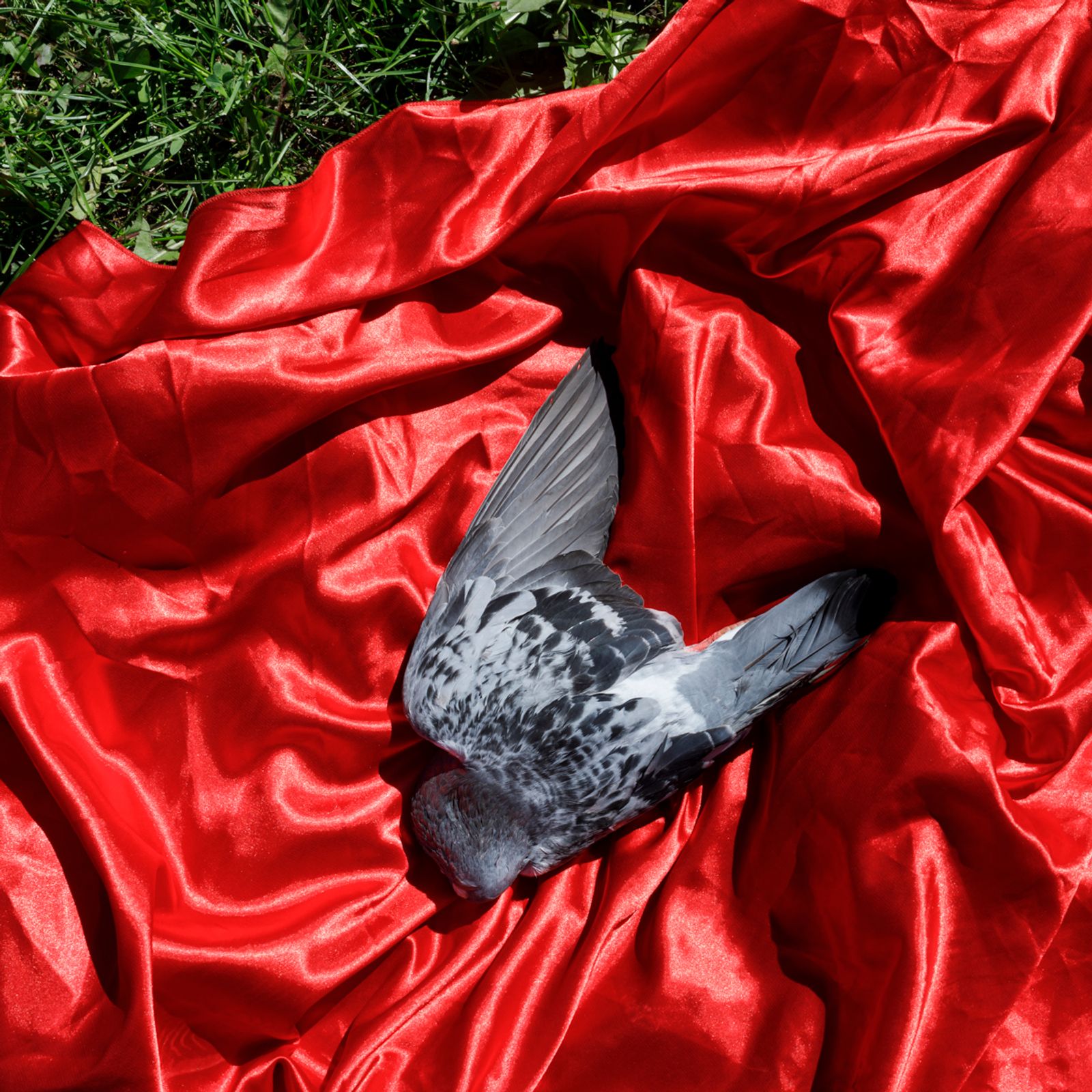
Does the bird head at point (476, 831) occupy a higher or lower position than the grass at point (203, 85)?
lower

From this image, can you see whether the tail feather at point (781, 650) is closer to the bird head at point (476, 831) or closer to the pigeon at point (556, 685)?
the pigeon at point (556, 685)

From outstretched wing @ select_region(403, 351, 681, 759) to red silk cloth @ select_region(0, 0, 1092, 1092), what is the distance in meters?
0.09

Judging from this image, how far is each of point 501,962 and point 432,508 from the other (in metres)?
0.88

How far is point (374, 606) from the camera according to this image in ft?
5.73

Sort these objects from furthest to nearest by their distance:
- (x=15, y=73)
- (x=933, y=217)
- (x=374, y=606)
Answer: (x=15, y=73) < (x=374, y=606) < (x=933, y=217)

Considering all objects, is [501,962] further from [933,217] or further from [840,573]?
[933,217]

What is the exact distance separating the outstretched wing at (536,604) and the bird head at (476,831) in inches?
2.5

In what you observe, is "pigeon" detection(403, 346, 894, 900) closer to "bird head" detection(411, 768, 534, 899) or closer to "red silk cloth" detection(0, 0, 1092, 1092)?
"bird head" detection(411, 768, 534, 899)

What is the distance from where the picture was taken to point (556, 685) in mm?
1589

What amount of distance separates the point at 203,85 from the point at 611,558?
4.36 ft

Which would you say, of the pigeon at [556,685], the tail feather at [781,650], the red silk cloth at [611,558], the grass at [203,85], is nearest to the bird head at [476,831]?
the pigeon at [556,685]

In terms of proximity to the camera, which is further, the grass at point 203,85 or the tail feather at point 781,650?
the grass at point 203,85

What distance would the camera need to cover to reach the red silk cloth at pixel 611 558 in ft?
5.07

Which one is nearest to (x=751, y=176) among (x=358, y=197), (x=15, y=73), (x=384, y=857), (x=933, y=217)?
(x=933, y=217)
